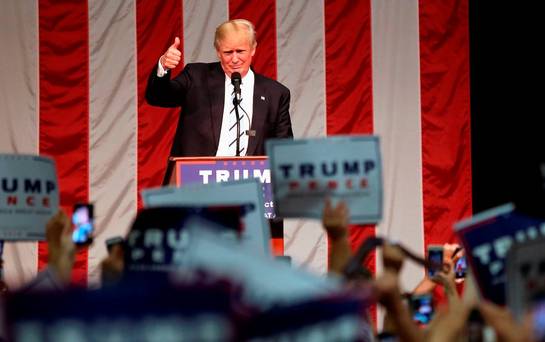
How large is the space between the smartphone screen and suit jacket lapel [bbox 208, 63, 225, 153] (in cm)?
224

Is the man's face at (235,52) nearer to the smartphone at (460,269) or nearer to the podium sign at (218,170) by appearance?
the podium sign at (218,170)

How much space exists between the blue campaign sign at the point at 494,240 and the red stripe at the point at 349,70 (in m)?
4.27

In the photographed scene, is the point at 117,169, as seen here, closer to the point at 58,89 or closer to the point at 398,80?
the point at 58,89

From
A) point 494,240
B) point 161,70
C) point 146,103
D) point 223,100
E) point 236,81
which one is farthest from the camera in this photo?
point 146,103

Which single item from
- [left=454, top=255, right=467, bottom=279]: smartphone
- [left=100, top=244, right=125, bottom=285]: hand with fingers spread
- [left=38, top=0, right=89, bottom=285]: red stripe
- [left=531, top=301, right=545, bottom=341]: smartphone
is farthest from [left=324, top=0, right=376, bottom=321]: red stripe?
[left=531, top=301, right=545, bottom=341]: smartphone

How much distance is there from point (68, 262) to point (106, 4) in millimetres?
4363

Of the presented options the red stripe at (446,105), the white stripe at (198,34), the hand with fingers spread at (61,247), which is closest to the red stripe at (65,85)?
the white stripe at (198,34)

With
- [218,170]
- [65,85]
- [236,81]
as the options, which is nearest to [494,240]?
[218,170]

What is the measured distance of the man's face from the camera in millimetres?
4590

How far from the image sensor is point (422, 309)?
2.28 meters

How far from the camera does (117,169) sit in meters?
6.15

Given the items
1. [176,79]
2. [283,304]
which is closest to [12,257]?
[176,79]

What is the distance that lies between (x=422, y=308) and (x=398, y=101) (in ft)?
13.5

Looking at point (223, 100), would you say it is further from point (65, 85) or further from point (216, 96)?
point (65, 85)
